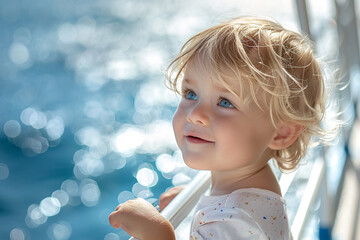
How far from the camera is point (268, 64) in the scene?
637 mm

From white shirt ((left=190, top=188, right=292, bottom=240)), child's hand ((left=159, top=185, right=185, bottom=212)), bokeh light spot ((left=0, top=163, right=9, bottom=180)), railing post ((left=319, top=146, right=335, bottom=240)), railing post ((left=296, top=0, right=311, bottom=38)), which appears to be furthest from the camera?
bokeh light spot ((left=0, top=163, right=9, bottom=180))

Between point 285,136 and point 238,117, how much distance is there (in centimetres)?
10

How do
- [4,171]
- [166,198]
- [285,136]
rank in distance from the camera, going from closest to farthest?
1. [285,136]
2. [166,198]
3. [4,171]

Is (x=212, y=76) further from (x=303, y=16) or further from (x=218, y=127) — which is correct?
(x=303, y=16)

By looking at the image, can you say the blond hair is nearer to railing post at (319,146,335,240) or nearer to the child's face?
the child's face

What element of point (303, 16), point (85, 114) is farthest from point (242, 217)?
point (85, 114)

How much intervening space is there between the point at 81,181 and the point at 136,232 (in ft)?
9.41

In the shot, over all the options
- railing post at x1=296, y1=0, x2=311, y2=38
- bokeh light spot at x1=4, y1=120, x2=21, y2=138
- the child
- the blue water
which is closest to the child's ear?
the child

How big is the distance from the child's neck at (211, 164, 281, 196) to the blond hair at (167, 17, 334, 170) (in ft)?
0.26

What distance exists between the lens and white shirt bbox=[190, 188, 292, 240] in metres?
0.58

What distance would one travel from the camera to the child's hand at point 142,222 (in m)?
0.61

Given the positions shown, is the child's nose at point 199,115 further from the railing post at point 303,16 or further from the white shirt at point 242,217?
the railing post at point 303,16

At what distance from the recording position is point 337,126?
83 centimetres

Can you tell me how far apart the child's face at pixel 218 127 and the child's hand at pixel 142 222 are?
0.27ft
